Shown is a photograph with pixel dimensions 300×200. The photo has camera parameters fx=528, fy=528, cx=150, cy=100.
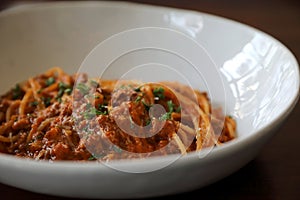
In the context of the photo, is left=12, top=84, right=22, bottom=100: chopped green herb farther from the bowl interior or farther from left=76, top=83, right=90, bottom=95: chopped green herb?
left=76, top=83, right=90, bottom=95: chopped green herb

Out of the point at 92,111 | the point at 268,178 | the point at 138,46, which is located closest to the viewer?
the point at 268,178

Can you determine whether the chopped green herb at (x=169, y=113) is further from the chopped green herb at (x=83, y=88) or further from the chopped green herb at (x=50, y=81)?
the chopped green herb at (x=50, y=81)

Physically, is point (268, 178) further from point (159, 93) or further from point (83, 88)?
point (83, 88)

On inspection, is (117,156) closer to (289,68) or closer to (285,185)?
(285,185)

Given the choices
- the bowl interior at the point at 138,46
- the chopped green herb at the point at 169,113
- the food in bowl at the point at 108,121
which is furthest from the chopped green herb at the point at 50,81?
the chopped green herb at the point at 169,113

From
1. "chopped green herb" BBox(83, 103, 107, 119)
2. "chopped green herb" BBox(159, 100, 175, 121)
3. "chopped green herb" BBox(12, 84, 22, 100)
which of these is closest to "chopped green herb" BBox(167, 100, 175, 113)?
"chopped green herb" BBox(159, 100, 175, 121)

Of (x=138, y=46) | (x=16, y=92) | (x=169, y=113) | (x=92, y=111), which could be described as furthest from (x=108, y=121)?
(x=138, y=46)
